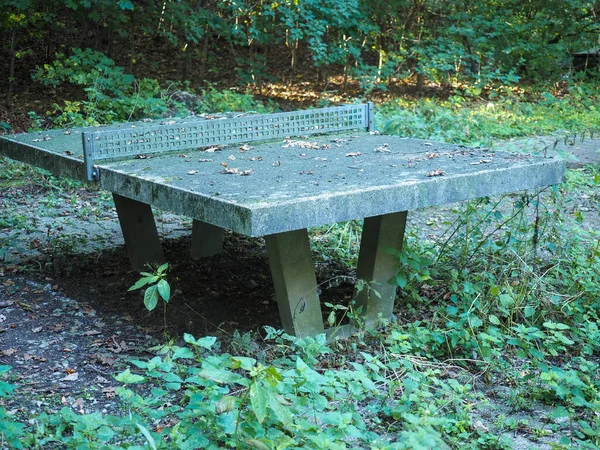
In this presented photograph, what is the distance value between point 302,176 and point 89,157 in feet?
4.18

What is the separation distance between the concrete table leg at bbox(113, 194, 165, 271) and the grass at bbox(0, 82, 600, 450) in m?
1.37

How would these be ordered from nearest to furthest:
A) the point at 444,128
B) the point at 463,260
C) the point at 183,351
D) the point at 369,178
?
the point at 183,351 → the point at 369,178 → the point at 463,260 → the point at 444,128

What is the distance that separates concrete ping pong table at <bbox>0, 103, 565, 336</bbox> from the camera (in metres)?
3.63

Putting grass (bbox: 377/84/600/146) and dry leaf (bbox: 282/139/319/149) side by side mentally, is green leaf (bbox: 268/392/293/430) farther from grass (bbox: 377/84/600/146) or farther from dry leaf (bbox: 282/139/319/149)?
grass (bbox: 377/84/600/146)

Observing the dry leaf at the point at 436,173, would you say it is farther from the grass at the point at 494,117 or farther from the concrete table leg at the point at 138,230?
the grass at the point at 494,117

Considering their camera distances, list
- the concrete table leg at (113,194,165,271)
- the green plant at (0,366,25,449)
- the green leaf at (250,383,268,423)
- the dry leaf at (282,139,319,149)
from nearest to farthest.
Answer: the green leaf at (250,383,268,423) → the green plant at (0,366,25,449) → the dry leaf at (282,139,319,149) → the concrete table leg at (113,194,165,271)

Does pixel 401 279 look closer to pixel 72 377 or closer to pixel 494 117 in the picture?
pixel 72 377

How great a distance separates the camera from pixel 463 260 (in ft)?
17.3

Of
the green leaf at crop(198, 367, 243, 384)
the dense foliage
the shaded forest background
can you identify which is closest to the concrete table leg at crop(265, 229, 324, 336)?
the green leaf at crop(198, 367, 243, 384)

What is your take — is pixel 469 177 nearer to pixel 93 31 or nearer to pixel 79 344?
pixel 79 344

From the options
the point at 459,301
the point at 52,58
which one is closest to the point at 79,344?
the point at 459,301

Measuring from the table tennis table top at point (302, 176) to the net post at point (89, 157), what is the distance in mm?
40

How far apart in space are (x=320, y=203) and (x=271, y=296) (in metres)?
1.86

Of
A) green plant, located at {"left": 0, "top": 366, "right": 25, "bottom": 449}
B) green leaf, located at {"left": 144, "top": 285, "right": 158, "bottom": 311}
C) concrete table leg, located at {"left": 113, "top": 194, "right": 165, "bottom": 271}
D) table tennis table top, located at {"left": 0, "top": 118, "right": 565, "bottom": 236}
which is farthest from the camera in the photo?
concrete table leg, located at {"left": 113, "top": 194, "right": 165, "bottom": 271}
